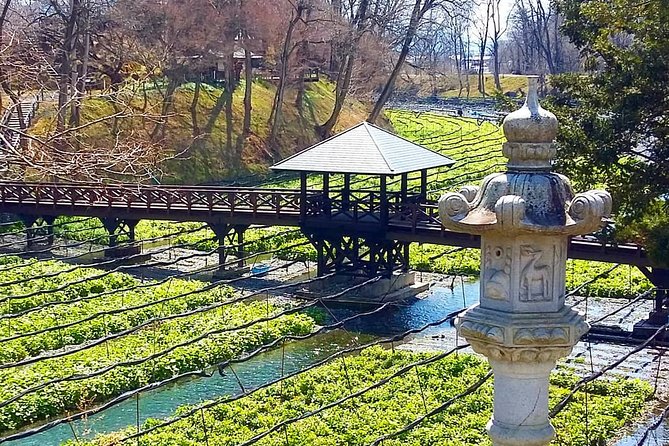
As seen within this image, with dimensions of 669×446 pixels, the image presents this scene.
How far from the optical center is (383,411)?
44.6 feet

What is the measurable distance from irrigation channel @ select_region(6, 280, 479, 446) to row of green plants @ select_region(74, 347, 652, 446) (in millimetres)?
1012

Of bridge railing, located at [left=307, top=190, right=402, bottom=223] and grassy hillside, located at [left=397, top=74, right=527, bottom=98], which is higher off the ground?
grassy hillside, located at [left=397, top=74, right=527, bottom=98]

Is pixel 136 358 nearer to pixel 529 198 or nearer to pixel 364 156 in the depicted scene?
pixel 364 156

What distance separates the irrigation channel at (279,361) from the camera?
14.0 m

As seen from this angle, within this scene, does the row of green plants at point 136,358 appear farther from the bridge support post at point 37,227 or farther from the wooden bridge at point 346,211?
the bridge support post at point 37,227

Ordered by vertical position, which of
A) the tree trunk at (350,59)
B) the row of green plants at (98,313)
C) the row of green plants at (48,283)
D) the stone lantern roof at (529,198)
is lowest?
the row of green plants at (98,313)

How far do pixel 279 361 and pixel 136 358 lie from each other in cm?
278

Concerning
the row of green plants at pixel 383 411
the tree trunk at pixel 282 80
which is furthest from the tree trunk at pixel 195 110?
the row of green plants at pixel 383 411

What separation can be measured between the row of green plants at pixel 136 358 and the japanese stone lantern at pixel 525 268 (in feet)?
25.5

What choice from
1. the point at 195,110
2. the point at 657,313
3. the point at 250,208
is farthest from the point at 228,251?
the point at 195,110

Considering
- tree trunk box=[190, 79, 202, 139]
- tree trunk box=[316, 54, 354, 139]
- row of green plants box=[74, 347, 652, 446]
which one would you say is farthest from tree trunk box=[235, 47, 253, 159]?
row of green plants box=[74, 347, 652, 446]

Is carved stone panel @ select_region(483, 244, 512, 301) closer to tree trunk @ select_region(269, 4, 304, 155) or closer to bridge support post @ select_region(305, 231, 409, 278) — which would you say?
bridge support post @ select_region(305, 231, 409, 278)

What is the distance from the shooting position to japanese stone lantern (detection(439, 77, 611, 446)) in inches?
181

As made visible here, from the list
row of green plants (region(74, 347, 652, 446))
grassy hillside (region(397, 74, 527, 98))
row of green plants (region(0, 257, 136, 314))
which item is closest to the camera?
row of green plants (region(74, 347, 652, 446))
